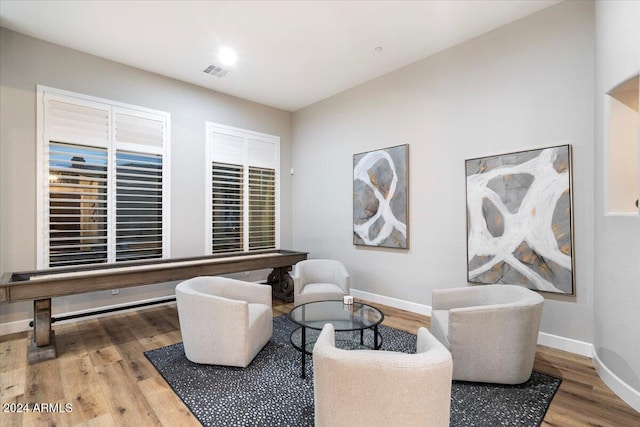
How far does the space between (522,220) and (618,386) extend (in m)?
1.54

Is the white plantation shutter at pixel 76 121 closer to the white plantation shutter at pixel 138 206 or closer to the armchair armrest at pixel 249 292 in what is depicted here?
the white plantation shutter at pixel 138 206

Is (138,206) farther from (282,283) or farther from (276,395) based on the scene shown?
(276,395)

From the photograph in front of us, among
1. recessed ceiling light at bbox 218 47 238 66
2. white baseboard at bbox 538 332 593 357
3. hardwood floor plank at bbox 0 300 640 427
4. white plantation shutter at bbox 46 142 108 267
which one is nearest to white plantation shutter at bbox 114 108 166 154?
white plantation shutter at bbox 46 142 108 267

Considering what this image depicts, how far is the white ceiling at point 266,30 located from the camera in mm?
3098

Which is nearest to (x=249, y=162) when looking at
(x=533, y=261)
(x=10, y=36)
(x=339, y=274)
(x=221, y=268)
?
(x=221, y=268)

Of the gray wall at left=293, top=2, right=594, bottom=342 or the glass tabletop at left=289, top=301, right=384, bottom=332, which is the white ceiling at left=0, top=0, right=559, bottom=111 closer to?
the gray wall at left=293, top=2, right=594, bottom=342

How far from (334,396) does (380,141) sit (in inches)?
151

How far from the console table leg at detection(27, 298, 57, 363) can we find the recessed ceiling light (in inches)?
131

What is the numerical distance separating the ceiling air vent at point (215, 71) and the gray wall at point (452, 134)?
1832 mm

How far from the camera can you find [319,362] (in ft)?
4.98

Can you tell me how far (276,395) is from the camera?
2.28 meters

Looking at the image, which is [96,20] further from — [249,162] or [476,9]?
[476,9]

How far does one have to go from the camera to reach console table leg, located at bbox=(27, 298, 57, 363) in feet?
9.50

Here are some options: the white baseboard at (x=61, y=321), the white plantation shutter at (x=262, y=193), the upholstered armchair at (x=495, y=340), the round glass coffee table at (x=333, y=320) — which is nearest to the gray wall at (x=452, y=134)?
the white plantation shutter at (x=262, y=193)
